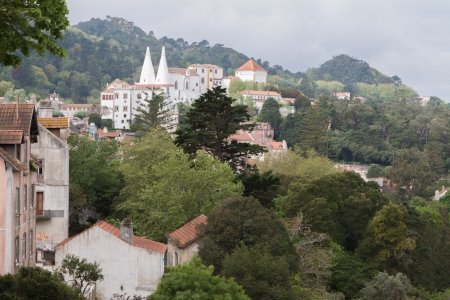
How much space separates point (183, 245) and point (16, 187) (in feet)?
26.2

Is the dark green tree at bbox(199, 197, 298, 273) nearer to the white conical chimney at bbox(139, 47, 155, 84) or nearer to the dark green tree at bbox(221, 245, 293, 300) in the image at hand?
the dark green tree at bbox(221, 245, 293, 300)

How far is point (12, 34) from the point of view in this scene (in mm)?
10594

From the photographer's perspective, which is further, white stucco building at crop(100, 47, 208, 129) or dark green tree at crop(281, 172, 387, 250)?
white stucco building at crop(100, 47, 208, 129)

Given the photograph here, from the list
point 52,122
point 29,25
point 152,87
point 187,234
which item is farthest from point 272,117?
point 29,25

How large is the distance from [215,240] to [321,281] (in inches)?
260

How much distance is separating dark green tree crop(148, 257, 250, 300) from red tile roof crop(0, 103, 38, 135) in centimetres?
532

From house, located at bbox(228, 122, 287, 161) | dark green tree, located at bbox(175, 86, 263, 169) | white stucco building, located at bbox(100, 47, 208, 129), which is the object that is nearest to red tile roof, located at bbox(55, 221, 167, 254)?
dark green tree, located at bbox(175, 86, 263, 169)

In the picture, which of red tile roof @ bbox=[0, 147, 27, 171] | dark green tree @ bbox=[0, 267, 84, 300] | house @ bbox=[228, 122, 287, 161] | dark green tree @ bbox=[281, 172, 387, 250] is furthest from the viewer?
house @ bbox=[228, 122, 287, 161]

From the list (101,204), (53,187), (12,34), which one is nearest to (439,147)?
(101,204)

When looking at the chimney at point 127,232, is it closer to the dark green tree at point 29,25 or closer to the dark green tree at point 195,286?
the dark green tree at point 195,286

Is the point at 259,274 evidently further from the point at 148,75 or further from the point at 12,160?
the point at 148,75

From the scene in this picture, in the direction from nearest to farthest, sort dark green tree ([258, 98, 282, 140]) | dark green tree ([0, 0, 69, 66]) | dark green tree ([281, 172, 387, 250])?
1. dark green tree ([0, 0, 69, 66])
2. dark green tree ([281, 172, 387, 250])
3. dark green tree ([258, 98, 282, 140])

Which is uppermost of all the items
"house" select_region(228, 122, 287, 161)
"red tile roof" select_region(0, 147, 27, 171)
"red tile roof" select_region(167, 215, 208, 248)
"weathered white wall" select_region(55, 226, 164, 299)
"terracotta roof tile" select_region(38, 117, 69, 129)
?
"terracotta roof tile" select_region(38, 117, 69, 129)

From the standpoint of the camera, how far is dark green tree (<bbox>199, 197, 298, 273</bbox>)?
85.4 ft
